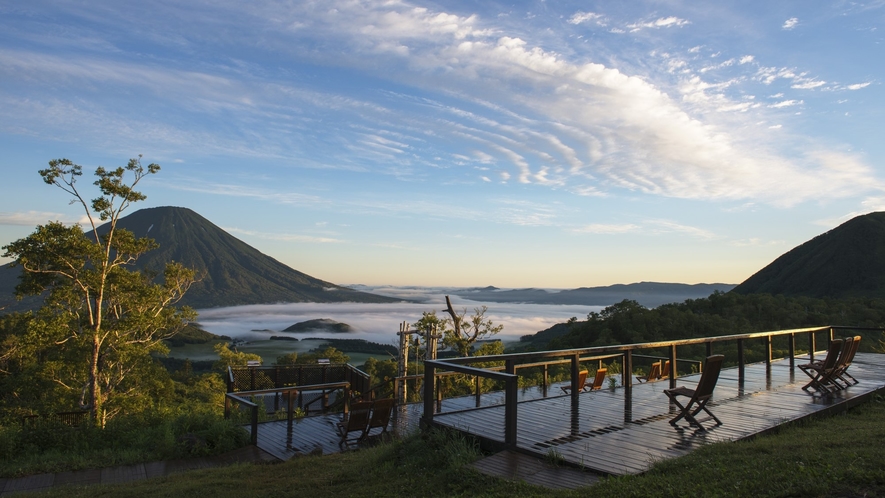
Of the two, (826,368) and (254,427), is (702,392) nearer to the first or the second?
(826,368)

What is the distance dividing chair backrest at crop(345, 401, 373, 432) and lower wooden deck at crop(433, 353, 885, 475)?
88.0 inches

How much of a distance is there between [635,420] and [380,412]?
393 centimetres

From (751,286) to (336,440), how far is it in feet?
210

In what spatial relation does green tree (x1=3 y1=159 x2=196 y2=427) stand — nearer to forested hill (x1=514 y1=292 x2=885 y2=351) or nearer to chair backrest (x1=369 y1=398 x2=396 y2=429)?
chair backrest (x1=369 y1=398 x2=396 y2=429)

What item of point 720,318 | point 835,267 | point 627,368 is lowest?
point 720,318

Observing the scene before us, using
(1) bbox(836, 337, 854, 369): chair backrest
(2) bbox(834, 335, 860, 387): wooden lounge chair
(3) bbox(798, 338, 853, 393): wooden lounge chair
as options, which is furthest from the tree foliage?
(3) bbox(798, 338, 853, 393): wooden lounge chair

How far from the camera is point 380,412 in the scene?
8797 millimetres

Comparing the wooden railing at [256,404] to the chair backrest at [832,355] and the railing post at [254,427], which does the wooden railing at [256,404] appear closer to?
the railing post at [254,427]

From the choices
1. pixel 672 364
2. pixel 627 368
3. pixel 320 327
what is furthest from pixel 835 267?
pixel 320 327

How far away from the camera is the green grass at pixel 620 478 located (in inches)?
151

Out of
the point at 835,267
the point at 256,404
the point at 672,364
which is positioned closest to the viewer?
the point at 672,364

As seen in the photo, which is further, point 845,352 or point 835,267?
point 835,267

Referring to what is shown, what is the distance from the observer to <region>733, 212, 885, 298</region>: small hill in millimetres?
50531

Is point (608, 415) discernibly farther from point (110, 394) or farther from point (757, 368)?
A: point (110, 394)
